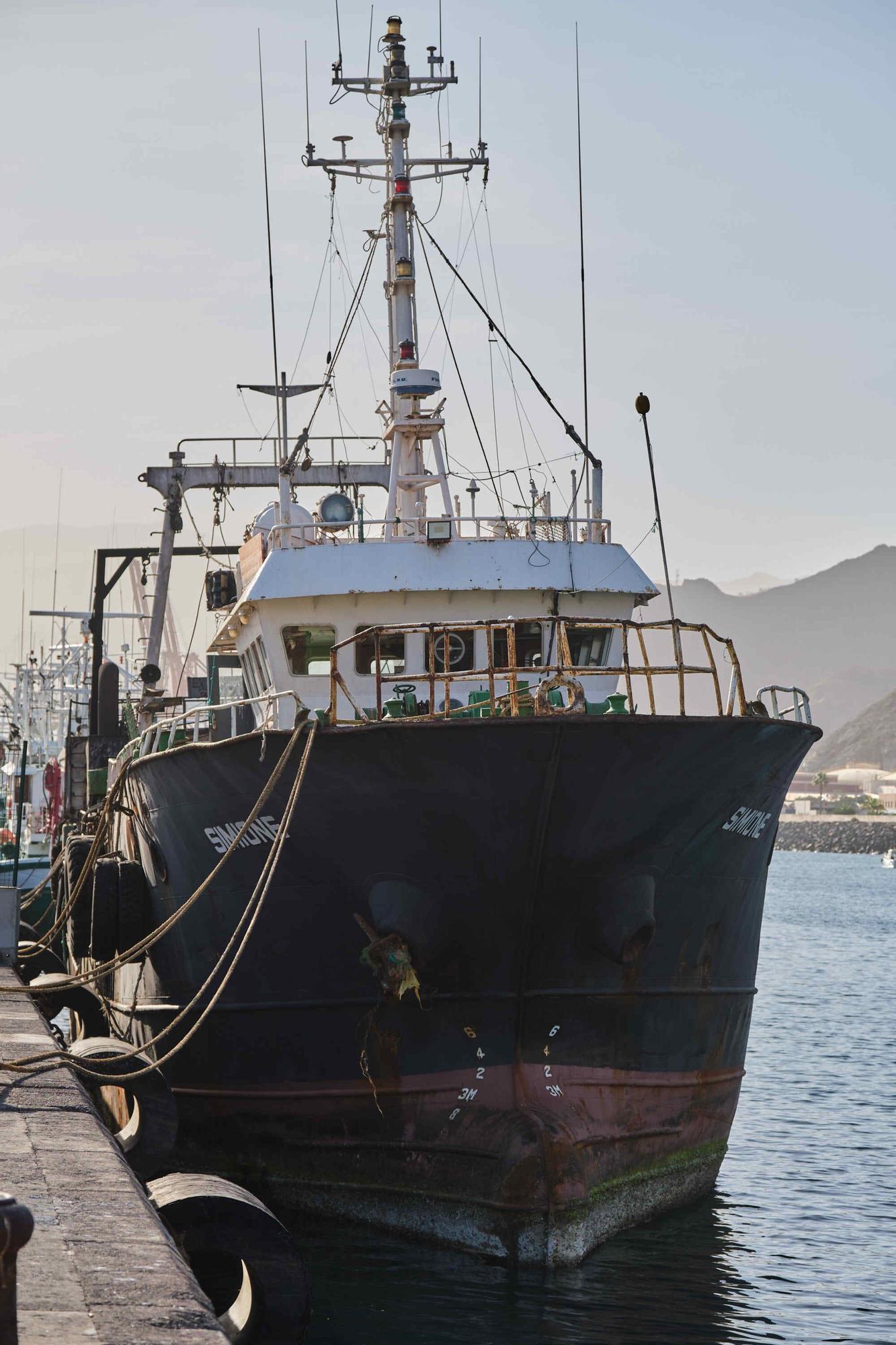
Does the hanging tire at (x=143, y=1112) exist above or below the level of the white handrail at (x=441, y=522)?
below

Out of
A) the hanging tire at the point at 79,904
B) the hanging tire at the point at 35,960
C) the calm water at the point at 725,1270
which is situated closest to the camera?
the calm water at the point at 725,1270

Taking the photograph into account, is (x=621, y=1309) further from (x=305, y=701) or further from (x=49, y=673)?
(x=49, y=673)

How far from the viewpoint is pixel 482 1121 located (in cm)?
1073

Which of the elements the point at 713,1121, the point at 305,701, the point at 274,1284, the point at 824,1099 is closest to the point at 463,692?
the point at 305,701

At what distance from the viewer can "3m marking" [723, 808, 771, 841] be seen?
38.5 feet

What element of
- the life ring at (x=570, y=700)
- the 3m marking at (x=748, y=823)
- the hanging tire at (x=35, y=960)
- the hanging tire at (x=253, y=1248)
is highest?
the life ring at (x=570, y=700)

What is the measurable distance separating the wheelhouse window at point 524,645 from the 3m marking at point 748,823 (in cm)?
251

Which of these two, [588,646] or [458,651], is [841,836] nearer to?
[588,646]

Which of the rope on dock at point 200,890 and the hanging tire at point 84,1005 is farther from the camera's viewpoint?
the hanging tire at point 84,1005

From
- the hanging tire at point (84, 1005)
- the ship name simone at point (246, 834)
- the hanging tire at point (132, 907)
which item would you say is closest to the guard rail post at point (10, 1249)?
the ship name simone at point (246, 834)

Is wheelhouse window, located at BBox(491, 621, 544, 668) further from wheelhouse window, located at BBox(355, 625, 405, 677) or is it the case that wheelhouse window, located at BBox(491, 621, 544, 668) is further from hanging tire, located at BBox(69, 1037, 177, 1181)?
hanging tire, located at BBox(69, 1037, 177, 1181)

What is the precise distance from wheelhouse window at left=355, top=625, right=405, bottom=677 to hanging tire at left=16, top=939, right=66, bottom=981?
24.5 ft

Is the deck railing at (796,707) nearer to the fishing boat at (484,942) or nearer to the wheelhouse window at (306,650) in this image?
the fishing boat at (484,942)

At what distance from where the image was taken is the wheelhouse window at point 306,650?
1404 cm
